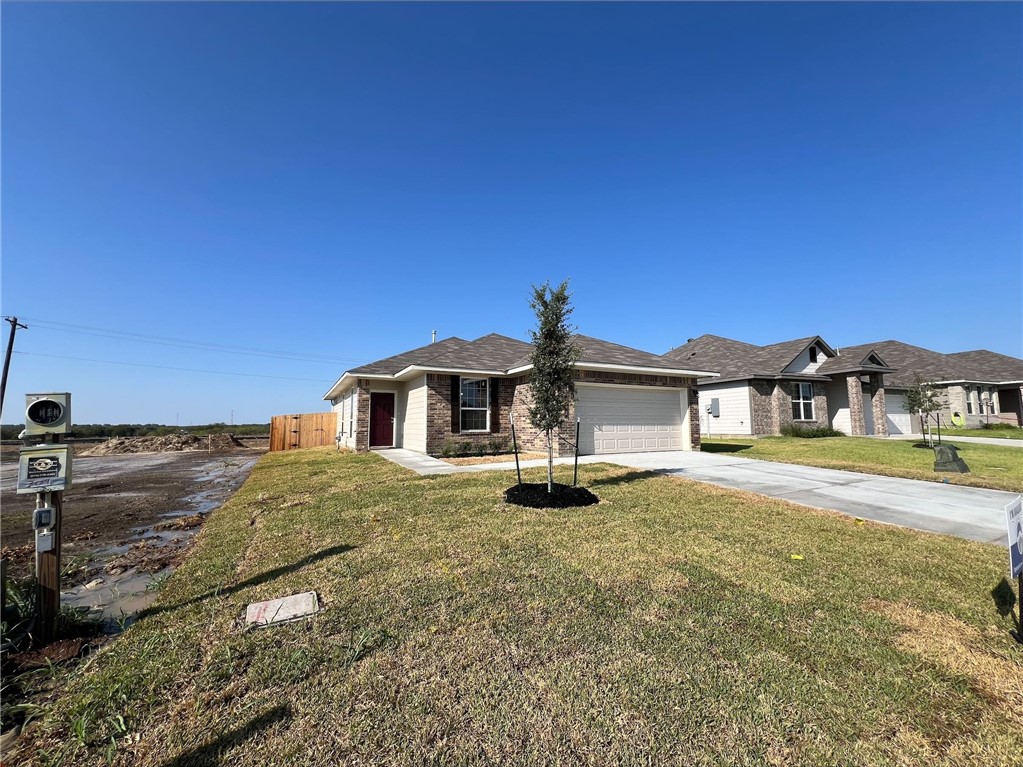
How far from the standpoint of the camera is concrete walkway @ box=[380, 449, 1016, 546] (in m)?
5.77

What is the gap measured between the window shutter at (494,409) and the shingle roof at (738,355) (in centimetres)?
1130

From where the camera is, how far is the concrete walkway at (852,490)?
5.77 m

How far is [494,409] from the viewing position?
15.0 metres

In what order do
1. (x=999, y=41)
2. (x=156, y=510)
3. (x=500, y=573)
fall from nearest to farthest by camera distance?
(x=500, y=573)
(x=156, y=510)
(x=999, y=41)

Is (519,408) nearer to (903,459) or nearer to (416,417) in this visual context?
(416,417)

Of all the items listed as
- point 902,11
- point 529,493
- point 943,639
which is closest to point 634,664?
point 943,639

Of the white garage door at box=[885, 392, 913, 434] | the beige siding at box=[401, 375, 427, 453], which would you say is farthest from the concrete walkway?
the white garage door at box=[885, 392, 913, 434]

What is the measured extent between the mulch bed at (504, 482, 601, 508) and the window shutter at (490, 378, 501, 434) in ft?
24.6

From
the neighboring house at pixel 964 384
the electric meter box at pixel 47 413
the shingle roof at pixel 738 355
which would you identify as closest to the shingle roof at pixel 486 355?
the shingle roof at pixel 738 355

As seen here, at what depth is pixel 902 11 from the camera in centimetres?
914

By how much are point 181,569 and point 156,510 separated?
5.02m

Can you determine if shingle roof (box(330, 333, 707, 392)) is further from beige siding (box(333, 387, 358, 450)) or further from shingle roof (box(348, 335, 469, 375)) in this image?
beige siding (box(333, 387, 358, 450))

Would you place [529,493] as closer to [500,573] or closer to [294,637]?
[500,573]

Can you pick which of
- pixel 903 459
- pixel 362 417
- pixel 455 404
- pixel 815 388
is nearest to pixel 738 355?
pixel 815 388
